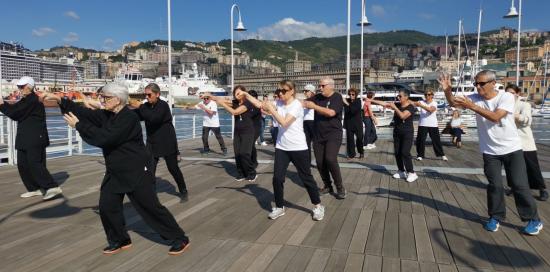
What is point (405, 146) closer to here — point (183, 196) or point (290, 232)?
point (290, 232)

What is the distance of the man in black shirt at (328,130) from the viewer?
5.32 m

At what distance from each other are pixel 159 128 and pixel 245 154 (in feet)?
6.11

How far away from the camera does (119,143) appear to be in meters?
3.34

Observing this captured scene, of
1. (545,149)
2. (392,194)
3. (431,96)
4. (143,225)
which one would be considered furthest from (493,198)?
(545,149)

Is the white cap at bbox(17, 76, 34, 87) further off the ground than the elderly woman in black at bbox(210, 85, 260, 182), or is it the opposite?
the white cap at bbox(17, 76, 34, 87)

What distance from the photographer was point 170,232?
3.61m

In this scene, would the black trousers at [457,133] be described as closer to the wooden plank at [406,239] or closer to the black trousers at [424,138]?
the black trousers at [424,138]

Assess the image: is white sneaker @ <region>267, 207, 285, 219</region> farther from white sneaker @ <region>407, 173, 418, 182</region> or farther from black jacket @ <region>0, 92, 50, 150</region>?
black jacket @ <region>0, 92, 50, 150</region>

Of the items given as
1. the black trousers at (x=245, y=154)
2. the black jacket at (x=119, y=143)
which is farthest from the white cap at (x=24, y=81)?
the black trousers at (x=245, y=154)

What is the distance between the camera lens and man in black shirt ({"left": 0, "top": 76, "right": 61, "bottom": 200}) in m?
5.36

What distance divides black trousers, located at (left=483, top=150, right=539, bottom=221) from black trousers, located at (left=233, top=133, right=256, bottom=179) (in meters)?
3.76

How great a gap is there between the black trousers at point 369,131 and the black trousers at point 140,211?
28.3 feet

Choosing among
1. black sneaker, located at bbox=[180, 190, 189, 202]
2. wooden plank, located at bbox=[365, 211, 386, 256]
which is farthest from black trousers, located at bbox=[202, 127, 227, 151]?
wooden plank, located at bbox=[365, 211, 386, 256]

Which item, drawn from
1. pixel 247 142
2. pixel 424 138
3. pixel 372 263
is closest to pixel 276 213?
pixel 372 263
